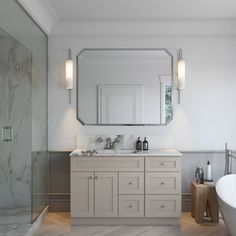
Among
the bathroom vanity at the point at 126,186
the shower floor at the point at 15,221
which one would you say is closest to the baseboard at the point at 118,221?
the bathroom vanity at the point at 126,186

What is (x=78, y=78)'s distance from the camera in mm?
4359

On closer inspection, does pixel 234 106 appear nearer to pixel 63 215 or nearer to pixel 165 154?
pixel 165 154

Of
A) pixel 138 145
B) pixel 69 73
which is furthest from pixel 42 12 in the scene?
pixel 138 145

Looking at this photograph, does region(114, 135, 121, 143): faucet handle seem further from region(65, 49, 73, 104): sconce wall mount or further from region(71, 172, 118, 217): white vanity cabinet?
region(65, 49, 73, 104): sconce wall mount

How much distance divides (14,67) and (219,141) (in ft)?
9.00

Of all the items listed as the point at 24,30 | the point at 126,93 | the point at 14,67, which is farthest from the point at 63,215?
the point at 24,30

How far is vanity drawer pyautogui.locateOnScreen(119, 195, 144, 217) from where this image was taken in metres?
3.85

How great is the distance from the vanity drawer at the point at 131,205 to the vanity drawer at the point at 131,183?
66 mm

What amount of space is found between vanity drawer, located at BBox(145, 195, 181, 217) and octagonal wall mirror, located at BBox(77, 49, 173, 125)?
100 cm

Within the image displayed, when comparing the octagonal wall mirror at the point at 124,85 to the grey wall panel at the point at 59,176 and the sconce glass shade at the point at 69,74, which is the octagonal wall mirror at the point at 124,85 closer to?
the sconce glass shade at the point at 69,74

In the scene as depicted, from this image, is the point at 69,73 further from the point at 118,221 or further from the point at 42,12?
the point at 118,221

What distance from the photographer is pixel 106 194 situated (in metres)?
3.85

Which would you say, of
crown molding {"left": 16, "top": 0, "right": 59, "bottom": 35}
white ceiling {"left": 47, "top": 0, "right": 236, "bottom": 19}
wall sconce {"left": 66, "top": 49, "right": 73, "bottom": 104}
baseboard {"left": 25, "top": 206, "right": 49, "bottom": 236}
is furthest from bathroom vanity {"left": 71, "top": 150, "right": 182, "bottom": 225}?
white ceiling {"left": 47, "top": 0, "right": 236, "bottom": 19}

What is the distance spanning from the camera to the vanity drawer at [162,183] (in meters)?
3.85
